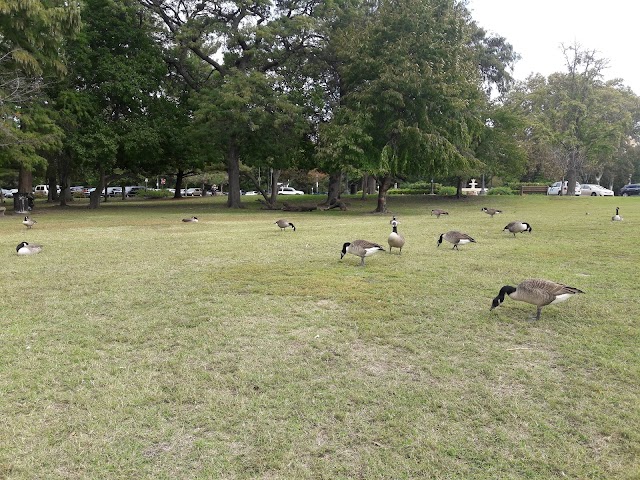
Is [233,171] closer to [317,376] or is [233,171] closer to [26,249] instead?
[26,249]

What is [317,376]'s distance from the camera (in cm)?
433

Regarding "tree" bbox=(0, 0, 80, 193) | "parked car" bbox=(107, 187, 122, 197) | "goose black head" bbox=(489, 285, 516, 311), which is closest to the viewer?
"goose black head" bbox=(489, 285, 516, 311)

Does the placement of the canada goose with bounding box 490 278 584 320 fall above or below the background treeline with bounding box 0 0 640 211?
below

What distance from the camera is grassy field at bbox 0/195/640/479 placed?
10.3ft

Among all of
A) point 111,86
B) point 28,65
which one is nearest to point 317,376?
point 28,65

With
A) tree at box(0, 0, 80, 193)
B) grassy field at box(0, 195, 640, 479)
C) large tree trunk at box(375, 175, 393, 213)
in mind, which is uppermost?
tree at box(0, 0, 80, 193)

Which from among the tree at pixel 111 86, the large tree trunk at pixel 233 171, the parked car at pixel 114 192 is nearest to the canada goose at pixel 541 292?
the tree at pixel 111 86

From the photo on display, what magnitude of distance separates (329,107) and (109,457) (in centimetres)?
2783

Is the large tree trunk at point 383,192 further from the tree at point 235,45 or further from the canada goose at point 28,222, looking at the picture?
the canada goose at point 28,222

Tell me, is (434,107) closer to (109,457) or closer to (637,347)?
(637,347)

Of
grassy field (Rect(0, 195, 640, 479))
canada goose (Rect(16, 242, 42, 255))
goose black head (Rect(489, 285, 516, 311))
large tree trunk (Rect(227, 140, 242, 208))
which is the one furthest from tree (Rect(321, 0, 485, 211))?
goose black head (Rect(489, 285, 516, 311))

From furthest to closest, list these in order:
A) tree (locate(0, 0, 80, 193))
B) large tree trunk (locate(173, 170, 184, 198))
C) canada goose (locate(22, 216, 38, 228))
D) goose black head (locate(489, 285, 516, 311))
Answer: large tree trunk (locate(173, 170, 184, 198)) → tree (locate(0, 0, 80, 193)) → canada goose (locate(22, 216, 38, 228)) → goose black head (locate(489, 285, 516, 311))

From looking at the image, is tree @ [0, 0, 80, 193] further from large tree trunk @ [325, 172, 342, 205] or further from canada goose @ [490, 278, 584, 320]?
canada goose @ [490, 278, 584, 320]

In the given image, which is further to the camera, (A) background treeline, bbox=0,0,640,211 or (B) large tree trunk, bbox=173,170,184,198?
(B) large tree trunk, bbox=173,170,184,198
